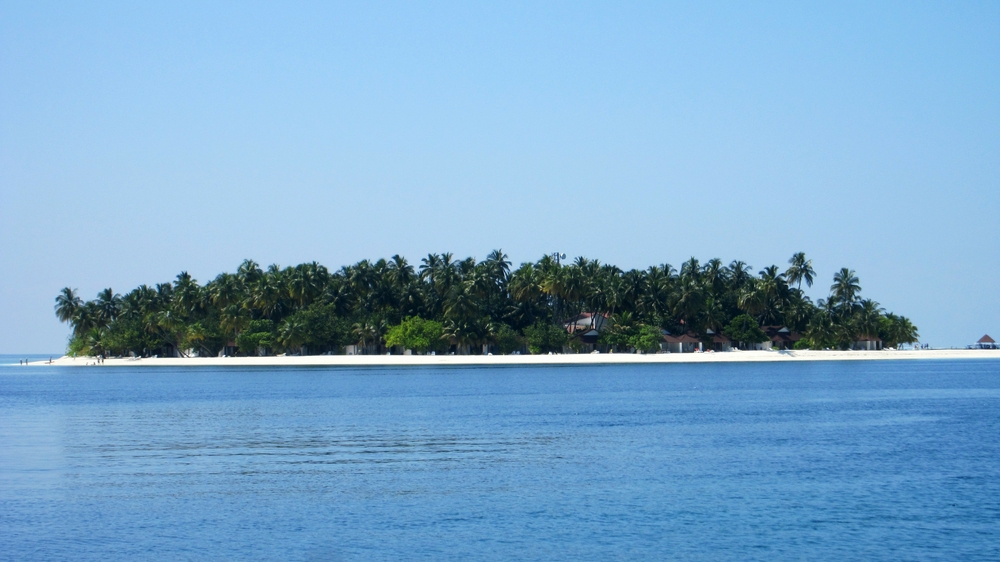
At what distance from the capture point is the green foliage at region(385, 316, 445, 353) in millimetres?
126750

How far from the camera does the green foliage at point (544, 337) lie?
129625mm

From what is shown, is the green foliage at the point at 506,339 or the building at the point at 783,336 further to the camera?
the building at the point at 783,336

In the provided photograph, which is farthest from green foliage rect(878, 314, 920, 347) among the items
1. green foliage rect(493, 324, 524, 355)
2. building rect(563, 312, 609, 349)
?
green foliage rect(493, 324, 524, 355)

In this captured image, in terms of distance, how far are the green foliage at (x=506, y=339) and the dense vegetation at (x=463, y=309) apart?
180 millimetres

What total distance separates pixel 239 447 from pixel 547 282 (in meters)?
91.1

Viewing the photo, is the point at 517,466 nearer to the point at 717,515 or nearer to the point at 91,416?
the point at 717,515

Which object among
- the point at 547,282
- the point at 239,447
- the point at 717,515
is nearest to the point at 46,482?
the point at 239,447

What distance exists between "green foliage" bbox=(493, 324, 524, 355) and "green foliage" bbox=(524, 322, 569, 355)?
1.29 metres

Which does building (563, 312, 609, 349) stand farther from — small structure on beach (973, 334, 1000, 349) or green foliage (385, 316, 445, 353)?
small structure on beach (973, 334, 1000, 349)

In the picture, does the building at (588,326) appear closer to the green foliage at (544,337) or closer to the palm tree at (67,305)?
the green foliage at (544,337)

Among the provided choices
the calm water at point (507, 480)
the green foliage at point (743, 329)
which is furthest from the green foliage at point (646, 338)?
the calm water at point (507, 480)

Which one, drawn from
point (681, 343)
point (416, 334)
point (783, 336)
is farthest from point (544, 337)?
point (783, 336)

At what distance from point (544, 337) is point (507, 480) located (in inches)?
3962

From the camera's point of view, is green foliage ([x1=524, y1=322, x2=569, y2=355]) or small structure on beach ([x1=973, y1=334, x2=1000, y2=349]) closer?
green foliage ([x1=524, y1=322, x2=569, y2=355])
